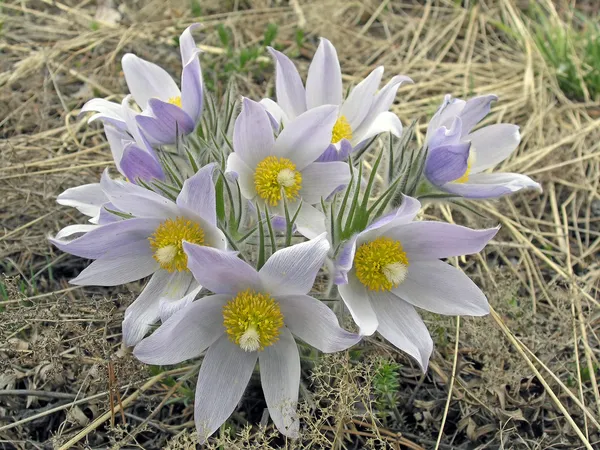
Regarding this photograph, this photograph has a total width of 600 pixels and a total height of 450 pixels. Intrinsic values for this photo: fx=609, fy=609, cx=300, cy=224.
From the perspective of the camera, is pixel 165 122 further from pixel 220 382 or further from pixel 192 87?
pixel 220 382

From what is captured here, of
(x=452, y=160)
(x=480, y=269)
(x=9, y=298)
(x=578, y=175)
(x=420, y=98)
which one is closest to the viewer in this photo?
(x=452, y=160)

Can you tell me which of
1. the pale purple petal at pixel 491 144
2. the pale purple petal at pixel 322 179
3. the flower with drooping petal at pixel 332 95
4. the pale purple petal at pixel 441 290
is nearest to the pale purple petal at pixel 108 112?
the flower with drooping petal at pixel 332 95

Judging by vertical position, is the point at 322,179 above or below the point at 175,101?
below

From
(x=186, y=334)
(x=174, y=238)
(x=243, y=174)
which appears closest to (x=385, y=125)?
(x=243, y=174)

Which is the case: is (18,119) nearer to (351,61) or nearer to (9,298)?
(9,298)

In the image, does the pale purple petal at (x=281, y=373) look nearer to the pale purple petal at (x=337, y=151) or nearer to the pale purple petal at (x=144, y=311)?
the pale purple petal at (x=144, y=311)

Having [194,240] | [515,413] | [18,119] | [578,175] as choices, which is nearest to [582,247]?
[578,175]
